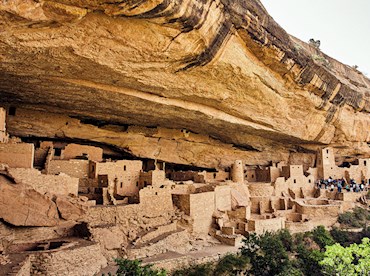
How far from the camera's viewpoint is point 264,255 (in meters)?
11.5

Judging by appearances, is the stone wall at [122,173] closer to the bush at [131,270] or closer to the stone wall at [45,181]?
the stone wall at [45,181]

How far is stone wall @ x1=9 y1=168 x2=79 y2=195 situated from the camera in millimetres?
9312

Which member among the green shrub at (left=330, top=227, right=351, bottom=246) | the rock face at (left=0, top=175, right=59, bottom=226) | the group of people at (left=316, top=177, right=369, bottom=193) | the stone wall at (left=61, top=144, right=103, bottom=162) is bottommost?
the green shrub at (left=330, top=227, right=351, bottom=246)

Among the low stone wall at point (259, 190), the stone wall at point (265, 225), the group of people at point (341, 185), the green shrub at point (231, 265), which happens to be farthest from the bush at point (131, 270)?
the group of people at point (341, 185)

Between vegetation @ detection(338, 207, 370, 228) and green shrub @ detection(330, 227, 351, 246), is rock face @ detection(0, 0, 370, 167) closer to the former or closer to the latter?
vegetation @ detection(338, 207, 370, 228)

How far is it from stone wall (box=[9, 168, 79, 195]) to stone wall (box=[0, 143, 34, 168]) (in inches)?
35.3

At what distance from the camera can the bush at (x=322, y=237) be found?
13.9 metres

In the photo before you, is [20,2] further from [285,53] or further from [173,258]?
[285,53]

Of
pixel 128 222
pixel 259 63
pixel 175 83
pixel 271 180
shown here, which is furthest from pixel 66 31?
pixel 271 180

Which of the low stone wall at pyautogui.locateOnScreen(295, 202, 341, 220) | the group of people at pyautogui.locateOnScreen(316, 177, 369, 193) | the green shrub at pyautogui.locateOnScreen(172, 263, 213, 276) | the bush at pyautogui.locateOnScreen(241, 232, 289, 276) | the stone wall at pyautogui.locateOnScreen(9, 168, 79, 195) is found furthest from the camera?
the group of people at pyautogui.locateOnScreen(316, 177, 369, 193)

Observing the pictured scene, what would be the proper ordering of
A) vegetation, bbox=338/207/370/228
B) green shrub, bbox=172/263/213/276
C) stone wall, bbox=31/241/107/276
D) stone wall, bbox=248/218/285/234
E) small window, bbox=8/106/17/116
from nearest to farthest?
1. stone wall, bbox=31/241/107/276
2. green shrub, bbox=172/263/213/276
3. small window, bbox=8/106/17/116
4. stone wall, bbox=248/218/285/234
5. vegetation, bbox=338/207/370/228

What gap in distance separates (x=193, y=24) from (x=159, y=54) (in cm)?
126

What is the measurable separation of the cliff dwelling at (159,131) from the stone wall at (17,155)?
0.03 meters

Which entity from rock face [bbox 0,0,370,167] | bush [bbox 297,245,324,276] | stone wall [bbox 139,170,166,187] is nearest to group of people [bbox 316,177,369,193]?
rock face [bbox 0,0,370,167]
